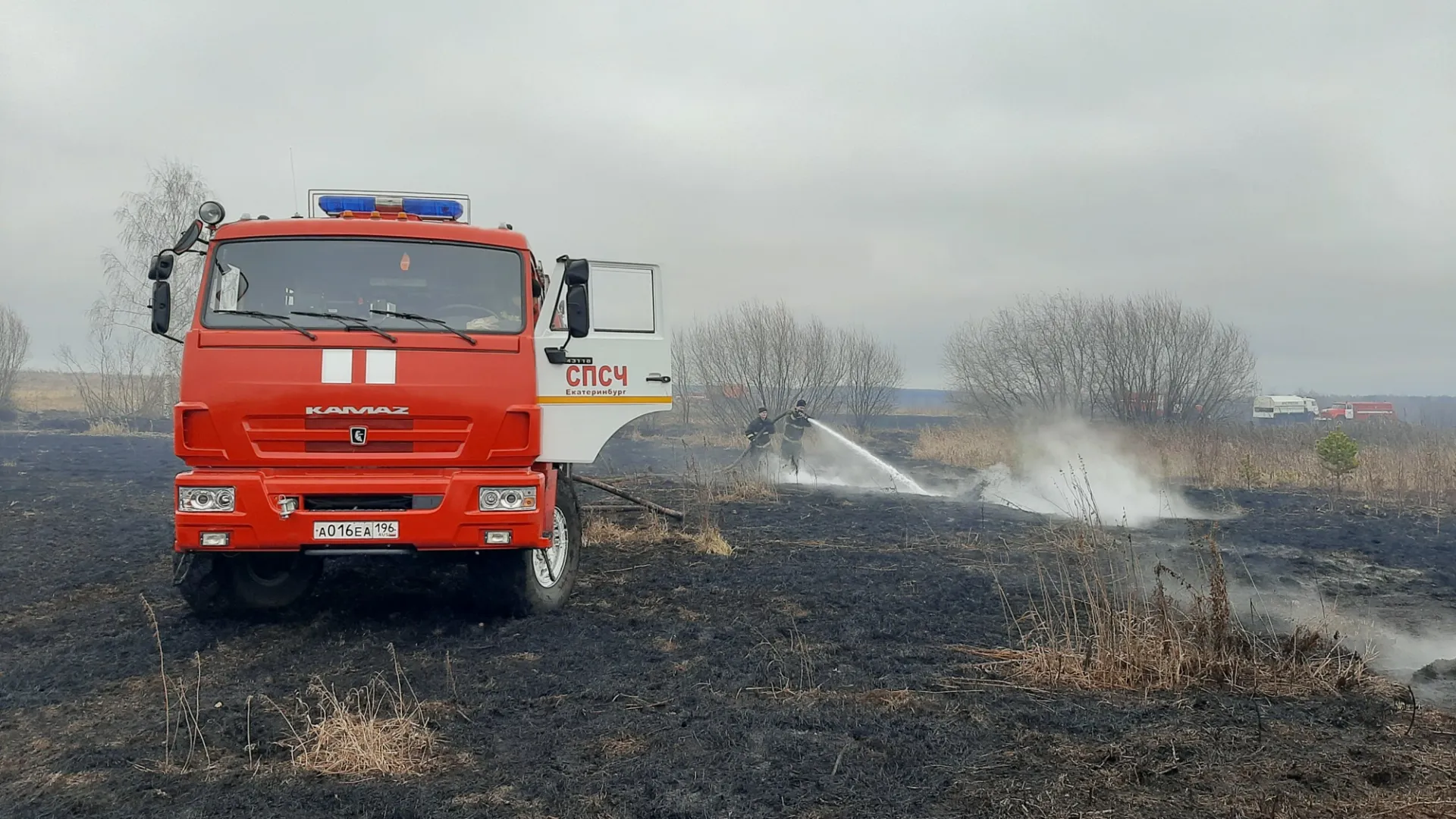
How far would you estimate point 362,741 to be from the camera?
411cm

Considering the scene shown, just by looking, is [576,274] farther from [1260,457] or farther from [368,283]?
[1260,457]

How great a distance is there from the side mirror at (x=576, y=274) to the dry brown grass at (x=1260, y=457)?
1473cm

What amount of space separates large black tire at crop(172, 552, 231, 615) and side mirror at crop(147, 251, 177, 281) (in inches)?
70.3

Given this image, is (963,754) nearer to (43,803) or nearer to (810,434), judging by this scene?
(43,803)

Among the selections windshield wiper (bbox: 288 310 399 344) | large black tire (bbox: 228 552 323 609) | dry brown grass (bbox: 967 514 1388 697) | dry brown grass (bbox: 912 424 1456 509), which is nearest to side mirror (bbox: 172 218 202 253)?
windshield wiper (bbox: 288 310 399 344)

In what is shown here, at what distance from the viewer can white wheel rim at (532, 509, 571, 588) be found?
7082mm

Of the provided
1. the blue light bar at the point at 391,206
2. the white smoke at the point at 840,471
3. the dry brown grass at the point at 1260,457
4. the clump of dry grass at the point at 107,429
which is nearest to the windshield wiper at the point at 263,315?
the blue light bar at the point at 391,206

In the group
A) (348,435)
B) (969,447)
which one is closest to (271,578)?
(348,435)

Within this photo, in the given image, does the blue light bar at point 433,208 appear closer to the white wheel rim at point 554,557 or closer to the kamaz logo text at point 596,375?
the kamaz logo text at point 596,375

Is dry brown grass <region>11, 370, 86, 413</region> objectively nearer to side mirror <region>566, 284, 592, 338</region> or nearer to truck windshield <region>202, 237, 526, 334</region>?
truck windshield <region>202, 237, 526, 334</region>

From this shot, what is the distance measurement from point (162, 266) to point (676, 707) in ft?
14.4

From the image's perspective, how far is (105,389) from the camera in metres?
36.2

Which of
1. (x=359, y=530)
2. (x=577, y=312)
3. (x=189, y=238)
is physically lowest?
(x=359, y=530)

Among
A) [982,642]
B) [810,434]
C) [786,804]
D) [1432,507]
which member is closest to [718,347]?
[810,434]
